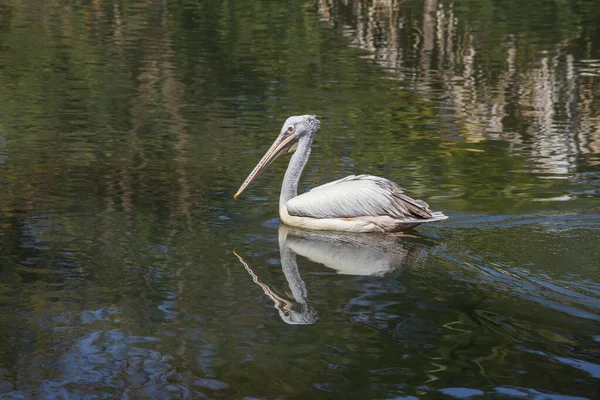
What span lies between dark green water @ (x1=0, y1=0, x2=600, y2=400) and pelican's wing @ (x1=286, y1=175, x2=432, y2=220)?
0.70ft

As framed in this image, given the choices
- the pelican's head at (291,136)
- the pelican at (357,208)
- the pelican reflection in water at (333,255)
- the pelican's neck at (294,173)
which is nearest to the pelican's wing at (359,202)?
the pelican at (357,208)

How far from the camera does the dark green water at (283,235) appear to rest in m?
5.57

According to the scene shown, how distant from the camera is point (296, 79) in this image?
1597 cm

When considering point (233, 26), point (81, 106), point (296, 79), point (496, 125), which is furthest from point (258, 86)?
point (233, 26)

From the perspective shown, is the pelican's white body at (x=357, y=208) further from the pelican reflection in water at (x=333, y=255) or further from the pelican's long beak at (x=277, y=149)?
the pelican's long beak at (x=277, y=149)

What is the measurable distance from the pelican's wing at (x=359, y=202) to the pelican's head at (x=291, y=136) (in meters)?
0.79

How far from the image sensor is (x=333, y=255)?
25.2 feet

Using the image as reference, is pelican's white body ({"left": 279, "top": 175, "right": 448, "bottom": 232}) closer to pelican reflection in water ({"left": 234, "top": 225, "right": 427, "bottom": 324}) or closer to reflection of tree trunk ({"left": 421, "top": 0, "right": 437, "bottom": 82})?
pelican reflection in water ({"left": 234, "top": 225, "right": 427, "bottom": 324})

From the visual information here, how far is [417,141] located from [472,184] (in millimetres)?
2131

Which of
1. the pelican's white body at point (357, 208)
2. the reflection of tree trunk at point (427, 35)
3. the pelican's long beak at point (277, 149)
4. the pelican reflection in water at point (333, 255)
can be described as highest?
the pelican's long beak at point (277, 149)

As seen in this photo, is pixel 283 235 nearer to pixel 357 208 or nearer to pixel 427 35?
pixel 357 208

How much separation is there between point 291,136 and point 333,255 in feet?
5.39

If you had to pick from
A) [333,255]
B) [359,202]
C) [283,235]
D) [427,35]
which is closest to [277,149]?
[283,235]

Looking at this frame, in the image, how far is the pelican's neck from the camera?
8.58 meters
